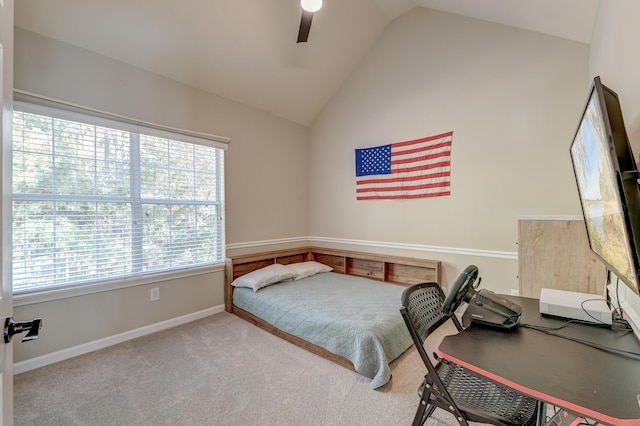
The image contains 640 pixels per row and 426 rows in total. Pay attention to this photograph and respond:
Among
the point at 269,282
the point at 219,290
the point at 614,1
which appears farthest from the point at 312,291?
the point at 614,1

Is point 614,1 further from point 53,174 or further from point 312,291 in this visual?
point 53,174

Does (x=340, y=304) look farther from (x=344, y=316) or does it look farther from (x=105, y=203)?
(x=105, y=203)

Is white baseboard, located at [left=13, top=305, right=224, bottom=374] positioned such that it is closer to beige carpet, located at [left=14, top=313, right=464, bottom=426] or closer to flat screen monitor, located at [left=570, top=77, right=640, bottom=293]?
beige carpet, located at [left=14, top=313, right=464, bottom=426]

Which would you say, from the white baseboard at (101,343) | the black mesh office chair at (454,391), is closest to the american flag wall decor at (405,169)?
the black mesh office chair at (454,391)

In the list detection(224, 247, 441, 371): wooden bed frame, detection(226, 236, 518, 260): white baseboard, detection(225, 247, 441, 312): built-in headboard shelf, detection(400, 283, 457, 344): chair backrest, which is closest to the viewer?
detection(400, 283, 457, 344): chair backrest

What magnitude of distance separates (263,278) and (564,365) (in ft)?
8.77

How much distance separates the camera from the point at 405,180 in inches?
132

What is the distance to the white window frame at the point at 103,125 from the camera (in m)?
2.08

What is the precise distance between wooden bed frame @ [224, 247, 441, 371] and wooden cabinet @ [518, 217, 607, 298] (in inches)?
44.1

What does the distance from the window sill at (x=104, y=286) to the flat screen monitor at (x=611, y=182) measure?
3289 millimetres

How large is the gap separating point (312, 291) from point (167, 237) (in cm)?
169

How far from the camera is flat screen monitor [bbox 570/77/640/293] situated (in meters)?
0.71

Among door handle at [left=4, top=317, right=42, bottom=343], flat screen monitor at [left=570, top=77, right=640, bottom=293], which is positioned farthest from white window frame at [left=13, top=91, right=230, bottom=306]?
flat screen monitor at [left=570, top=77, right=640, bottom=293]

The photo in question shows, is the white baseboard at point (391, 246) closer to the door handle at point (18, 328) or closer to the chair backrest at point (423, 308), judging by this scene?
the chair backrest at point (423, 308)
